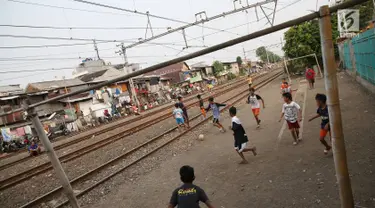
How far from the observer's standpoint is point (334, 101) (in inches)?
118

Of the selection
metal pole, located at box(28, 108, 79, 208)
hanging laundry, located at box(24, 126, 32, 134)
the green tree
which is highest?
the green tree

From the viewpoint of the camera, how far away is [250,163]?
288 inches

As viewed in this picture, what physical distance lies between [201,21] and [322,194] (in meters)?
13.8

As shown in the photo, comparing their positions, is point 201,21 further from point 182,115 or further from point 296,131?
point 296,131

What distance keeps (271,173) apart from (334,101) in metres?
3.83

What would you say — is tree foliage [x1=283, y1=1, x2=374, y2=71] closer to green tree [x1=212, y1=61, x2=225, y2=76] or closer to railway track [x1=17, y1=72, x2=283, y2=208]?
railway track [x1=17, y1=72, x2=283, y2=208]

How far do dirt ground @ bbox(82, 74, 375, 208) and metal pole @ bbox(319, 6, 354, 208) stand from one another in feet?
5.72

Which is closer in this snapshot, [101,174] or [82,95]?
[101,174]

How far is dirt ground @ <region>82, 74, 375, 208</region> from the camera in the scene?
16.7ft

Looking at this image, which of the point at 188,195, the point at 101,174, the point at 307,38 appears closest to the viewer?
the point at 188,195

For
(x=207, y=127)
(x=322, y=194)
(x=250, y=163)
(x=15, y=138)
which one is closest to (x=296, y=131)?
(x=250, y=163)

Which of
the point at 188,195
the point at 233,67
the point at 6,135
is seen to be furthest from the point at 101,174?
the point at 233,67

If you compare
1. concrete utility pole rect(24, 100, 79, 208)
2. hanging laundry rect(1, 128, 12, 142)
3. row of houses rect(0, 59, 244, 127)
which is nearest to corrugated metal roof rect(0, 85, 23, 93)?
row of houses rect(0, 59, 244, 127)

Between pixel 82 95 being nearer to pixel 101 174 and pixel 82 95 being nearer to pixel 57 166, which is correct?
pixel 101 174
